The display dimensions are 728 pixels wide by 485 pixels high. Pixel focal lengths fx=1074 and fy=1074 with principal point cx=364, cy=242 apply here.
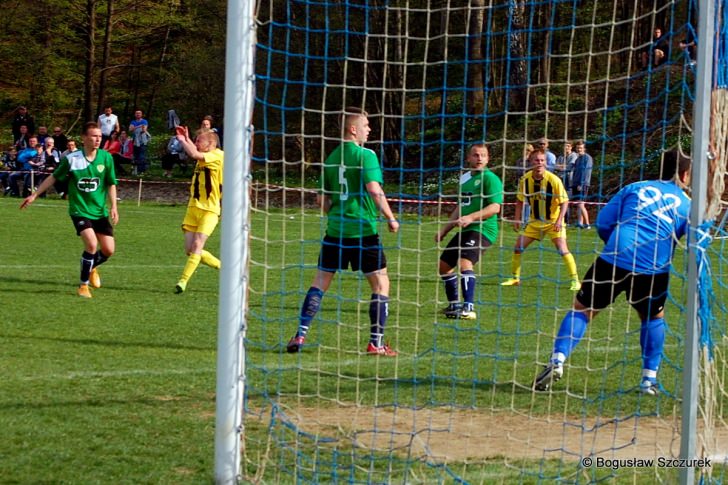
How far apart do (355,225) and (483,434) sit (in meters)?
2.68

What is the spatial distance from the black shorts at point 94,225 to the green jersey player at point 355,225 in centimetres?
408

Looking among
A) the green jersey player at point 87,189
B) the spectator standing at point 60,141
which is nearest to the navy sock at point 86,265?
the green jersey player at point 87,189

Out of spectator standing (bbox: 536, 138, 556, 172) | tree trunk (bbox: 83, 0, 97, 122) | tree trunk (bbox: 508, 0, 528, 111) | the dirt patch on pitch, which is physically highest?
tree trunk (bbox: 83, 0, 97, 122)

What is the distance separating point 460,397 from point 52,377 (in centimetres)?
278

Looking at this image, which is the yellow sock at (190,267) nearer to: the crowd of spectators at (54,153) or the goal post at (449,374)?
the goal post at (449,374)

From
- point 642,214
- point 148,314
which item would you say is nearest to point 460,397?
point 642,214

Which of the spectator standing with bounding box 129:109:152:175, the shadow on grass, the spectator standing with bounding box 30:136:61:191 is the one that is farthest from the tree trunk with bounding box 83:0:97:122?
the shadow on grass

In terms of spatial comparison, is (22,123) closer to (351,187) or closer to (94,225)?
(94,225)

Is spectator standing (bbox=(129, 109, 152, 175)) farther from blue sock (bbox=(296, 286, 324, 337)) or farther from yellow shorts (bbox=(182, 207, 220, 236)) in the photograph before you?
blue sock (bbox=(296, 286, 324, 337))

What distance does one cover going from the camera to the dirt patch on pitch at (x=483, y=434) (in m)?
5.77

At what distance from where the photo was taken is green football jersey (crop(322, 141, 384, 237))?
823 cm

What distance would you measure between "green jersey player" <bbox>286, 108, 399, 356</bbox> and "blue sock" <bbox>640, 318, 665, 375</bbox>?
2.00 metres

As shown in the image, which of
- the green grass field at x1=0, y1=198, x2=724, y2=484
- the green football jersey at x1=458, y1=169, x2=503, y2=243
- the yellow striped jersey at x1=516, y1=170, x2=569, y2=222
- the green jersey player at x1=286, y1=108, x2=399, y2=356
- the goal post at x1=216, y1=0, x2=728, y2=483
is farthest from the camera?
the yellow striped jersey at x1=516, y1=170, x2=569, y2=222

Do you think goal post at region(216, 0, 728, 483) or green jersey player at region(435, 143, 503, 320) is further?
green jersey player at region(435, 143, 503, 320)
